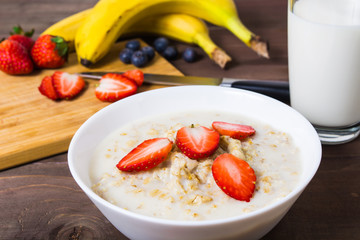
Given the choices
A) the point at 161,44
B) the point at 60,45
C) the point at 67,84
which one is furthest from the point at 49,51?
the point at 161,44

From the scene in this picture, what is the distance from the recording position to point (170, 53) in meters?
2.01

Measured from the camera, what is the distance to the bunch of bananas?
6.22ft

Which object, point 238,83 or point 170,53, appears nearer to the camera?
point 238,83

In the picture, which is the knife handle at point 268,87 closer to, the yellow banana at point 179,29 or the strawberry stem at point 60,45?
the yellow banana at point 179,29

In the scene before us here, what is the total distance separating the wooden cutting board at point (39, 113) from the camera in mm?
1402

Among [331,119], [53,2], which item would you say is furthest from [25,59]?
[331,119]

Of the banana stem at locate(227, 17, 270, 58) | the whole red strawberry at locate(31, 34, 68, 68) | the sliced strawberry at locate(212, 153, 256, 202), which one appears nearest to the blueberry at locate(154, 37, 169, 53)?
the banana stem at locate(227, 17, 270, 58)

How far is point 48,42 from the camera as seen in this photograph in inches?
74.8

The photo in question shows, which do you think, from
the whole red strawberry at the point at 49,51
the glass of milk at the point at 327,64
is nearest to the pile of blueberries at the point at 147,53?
the whole red strawberry at the point at 49,51

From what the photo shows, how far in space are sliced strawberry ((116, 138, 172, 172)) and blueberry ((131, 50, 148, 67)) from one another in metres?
0.89

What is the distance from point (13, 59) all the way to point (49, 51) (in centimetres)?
15

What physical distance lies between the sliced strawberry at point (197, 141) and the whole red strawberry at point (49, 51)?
1.00m

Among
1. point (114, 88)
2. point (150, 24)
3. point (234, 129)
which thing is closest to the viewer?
point (234, 129)

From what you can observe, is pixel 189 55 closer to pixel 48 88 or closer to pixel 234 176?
pixel 48 88
